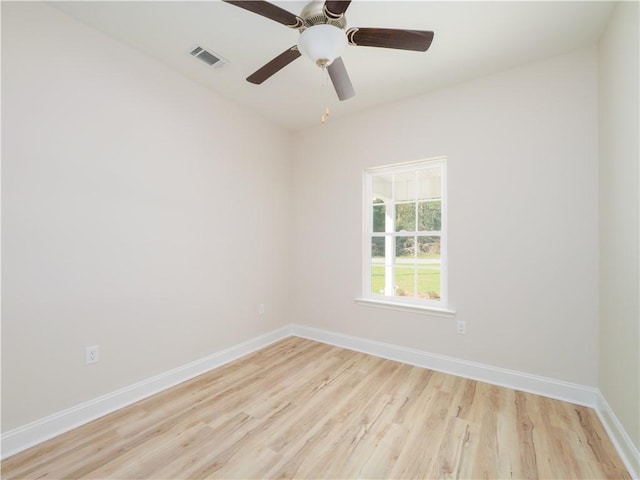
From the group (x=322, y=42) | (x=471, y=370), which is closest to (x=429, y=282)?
(x=471, y=370)

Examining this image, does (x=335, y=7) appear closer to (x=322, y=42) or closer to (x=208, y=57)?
(x=322, y=42)

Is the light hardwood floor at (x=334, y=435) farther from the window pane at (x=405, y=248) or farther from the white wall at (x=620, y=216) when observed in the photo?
the window pane at (x=405, y=248)

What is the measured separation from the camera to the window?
2.97m

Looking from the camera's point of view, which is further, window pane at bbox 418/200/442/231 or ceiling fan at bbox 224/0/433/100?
window pane at bbox 418/200/442/231

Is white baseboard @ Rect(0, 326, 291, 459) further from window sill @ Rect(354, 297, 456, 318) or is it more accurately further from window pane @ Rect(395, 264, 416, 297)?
window pane @ Rect(395, 264, 416, 297)

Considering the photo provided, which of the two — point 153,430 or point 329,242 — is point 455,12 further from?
point 153,430

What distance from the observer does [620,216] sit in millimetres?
1792

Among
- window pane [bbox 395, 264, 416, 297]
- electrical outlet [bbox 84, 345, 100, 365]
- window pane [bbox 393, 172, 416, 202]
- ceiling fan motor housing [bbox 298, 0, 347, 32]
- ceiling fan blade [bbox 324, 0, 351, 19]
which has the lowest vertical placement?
electrical outlet [bbox 84, 345, 100, 365]

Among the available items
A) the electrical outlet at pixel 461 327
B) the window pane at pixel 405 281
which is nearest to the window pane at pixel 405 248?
the window pane at pixel 405 281

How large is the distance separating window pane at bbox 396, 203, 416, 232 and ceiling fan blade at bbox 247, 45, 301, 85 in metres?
1.91

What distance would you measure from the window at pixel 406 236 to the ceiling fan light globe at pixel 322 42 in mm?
1730

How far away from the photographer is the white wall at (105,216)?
5.79ft

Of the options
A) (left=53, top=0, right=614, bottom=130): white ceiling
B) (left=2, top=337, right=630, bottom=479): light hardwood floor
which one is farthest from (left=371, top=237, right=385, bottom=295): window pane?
(left=53, top=0, right=614, bottom=130): white ceiling

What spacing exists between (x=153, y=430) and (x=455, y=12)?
3436 millimetres
